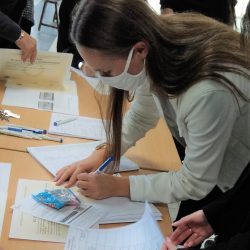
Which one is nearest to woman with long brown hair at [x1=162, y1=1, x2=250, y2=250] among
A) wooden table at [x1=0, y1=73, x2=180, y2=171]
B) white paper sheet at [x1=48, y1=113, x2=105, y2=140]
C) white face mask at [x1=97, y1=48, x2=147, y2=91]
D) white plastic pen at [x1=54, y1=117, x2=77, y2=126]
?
wooden table at [x1=0, y1=73, x2=180, y2=171]

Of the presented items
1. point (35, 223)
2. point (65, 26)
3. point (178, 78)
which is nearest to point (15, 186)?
point (35, 223)

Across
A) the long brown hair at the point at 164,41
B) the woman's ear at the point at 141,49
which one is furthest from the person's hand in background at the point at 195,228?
the woman's ear at the point at 141,49

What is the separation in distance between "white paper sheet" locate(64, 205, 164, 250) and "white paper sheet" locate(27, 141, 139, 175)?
30 centimetres

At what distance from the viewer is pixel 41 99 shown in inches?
71.1

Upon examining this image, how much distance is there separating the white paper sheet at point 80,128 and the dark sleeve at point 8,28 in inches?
17.2

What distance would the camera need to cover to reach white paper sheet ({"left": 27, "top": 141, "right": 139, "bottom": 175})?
52.9 inches

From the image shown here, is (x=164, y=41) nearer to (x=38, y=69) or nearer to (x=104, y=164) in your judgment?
(x=104, y=164)

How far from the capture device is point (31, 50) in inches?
71.4

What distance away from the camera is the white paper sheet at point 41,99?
1741 millimetres

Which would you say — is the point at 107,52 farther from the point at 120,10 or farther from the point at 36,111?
the point at 36,111

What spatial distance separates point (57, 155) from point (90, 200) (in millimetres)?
252

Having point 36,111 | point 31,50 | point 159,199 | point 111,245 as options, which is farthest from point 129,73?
point 31,50

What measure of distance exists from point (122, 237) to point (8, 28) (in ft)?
3.80

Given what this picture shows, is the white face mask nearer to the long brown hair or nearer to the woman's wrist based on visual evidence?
the long brown hair
